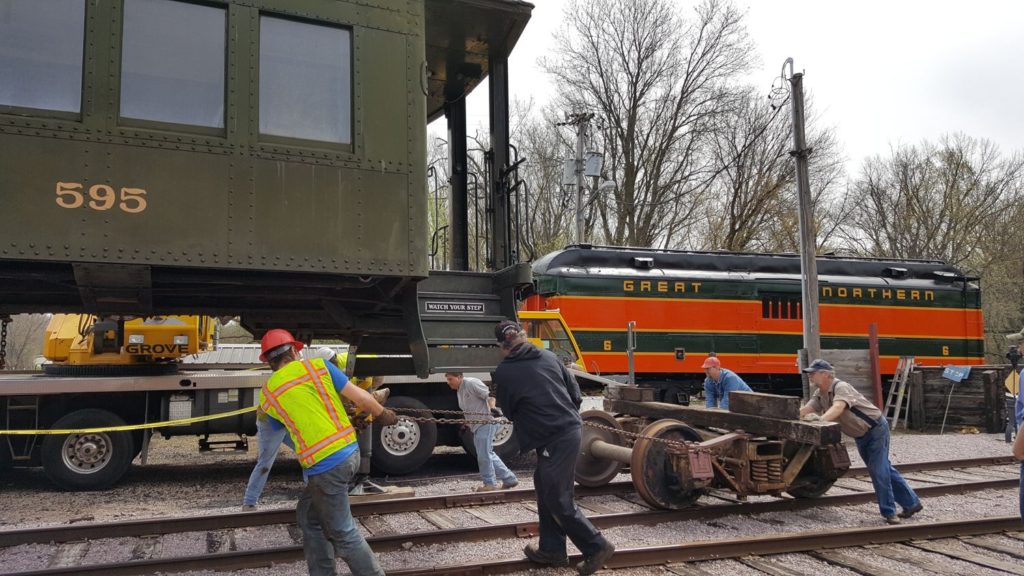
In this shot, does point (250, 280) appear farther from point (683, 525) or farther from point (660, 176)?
point (660, 176)

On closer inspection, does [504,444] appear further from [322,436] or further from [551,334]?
[322,436]

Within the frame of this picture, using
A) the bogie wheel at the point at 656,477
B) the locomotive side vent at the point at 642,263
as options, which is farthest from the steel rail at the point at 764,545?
the locomotive side vent at the point at 642,263

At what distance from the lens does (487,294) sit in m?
5.68

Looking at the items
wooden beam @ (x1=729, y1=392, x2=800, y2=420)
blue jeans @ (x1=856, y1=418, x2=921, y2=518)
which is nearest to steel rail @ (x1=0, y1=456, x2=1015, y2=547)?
wooden beam @ (x1=729, y1=392, x2=800, y2=420)

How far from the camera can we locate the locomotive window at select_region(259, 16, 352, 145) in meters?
4.69

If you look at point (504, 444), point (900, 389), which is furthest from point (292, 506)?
point (900, 389)

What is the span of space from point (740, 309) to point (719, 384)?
7.62 metres

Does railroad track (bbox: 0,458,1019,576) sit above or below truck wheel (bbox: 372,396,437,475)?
below

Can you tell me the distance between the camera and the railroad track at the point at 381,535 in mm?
5398

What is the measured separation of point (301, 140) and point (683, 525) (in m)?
4.88

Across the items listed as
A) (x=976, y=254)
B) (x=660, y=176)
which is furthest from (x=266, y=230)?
(x=976, y=254)

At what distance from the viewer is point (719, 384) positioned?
9.59 metres

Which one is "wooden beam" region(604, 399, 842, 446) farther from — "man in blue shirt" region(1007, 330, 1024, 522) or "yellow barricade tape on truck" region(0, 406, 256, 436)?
"yellow barricade tape on truck" region(0, 406, 256, 436)

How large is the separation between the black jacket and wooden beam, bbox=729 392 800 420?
2796 mm
